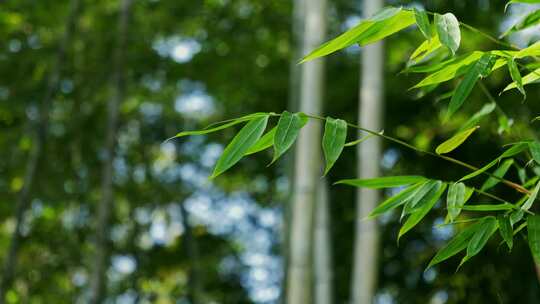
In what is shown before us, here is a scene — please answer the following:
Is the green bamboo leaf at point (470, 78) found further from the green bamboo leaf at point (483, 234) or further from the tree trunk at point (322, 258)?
the tree trunk at point (322, 258)

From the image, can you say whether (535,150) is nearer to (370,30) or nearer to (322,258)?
(370,30)

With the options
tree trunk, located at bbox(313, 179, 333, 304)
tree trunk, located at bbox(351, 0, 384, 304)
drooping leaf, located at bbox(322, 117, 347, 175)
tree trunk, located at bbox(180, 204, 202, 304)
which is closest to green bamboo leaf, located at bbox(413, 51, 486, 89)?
drooping leaf, located at bbox(322, 117, 347, 175)

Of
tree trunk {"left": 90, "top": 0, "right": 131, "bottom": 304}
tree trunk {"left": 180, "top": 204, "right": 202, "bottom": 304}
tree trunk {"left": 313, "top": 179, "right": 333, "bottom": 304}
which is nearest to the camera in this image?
tree trunk {"left": 90, "top": 0, "right": 131, "bottom": 304}

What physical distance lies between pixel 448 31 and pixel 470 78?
0.07m

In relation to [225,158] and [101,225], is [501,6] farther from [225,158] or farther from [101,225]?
[225,158]

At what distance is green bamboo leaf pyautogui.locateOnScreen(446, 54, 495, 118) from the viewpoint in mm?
1044

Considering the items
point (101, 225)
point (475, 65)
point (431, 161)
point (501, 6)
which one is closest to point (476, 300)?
point (431, 161)

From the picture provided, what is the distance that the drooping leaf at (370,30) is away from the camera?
1038 mm

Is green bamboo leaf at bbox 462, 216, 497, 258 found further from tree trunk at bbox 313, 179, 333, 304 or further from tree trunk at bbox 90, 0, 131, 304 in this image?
tree trunk at bbox 313, 179, 333, 304

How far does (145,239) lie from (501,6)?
12.6ft

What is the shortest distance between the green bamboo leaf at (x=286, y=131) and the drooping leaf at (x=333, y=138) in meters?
0.04

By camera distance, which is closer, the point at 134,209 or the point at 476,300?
the point at 476,300

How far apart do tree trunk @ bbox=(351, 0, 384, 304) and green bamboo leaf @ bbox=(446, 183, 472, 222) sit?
1.45 metres

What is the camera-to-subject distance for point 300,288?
8.43 feet
